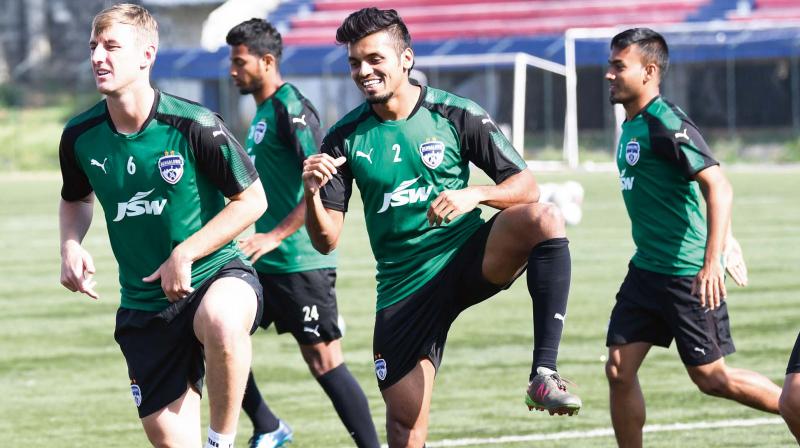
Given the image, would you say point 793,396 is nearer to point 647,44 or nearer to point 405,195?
point 405,195

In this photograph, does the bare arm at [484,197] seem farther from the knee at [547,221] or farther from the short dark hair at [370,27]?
the short dark hair at [370,27]

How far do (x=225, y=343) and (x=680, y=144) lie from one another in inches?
102

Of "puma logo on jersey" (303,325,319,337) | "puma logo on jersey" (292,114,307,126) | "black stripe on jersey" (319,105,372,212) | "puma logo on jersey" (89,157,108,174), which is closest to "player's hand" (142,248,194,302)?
"puma logo on jersey" (89,157,108,174)

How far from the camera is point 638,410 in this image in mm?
6848

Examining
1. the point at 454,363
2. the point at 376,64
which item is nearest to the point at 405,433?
the point at 376,64

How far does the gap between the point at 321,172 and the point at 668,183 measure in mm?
2054

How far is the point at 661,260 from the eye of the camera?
23.1 ft

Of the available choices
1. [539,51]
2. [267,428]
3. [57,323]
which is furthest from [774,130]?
[267,428]

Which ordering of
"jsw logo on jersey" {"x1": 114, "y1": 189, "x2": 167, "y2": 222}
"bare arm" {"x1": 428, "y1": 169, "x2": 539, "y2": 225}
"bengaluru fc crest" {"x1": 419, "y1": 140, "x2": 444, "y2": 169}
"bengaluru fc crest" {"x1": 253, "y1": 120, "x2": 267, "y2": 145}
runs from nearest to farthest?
"bare arm" {"x1": 428, "y1": 169, "x2": 539, "y2": 225}
"jsw logo on jersey" {"x1": 114, "y1": 189, "x2": 167, "y2": 222}
"bengaluru fc crest" {"x1": 419, "y1": 140, "x2": 444, "y2": 169}
"bengaluru fc crest" {"x1": 253, "y1": 120, "x2": 267, "y2": 145}

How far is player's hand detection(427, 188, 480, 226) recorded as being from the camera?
560 centimetres

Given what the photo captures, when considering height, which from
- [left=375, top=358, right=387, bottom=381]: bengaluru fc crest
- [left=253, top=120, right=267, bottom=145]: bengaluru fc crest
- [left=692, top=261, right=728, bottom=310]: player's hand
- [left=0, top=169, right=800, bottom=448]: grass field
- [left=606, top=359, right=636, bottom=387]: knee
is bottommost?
[left=0, top=169, right=800, bottom=448]: grass field

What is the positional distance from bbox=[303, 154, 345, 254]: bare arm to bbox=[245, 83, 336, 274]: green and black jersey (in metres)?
1.64

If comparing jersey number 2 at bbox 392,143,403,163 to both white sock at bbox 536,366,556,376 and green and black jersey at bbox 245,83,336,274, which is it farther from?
green and black jersey at bbox 245,83,336,274

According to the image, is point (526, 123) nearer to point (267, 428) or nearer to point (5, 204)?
point (5, 204)
